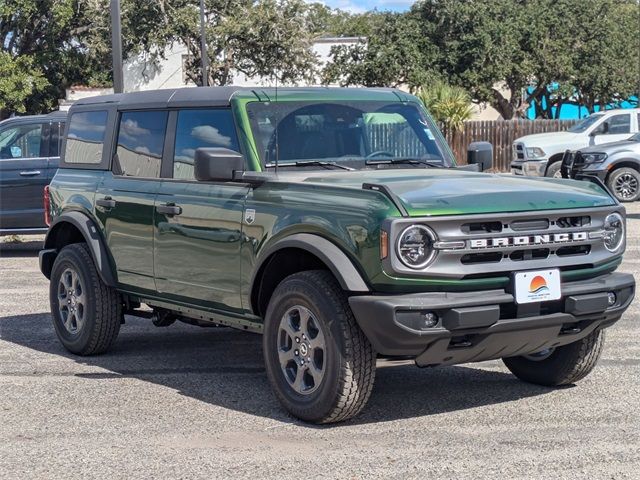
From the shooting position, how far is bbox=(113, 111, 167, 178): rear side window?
8.18 meters

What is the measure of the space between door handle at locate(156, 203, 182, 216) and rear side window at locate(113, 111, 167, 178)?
0.36 meters

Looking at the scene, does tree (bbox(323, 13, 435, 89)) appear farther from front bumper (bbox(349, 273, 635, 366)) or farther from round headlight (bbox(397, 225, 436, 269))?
round headlight (bbox(397, 225, 436, 269))

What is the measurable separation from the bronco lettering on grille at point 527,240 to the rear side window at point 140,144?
278 centimetres

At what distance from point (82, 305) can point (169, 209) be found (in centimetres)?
147

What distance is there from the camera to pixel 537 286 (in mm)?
6301

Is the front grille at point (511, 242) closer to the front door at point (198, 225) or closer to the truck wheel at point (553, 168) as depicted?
the front door at point (198, 225)

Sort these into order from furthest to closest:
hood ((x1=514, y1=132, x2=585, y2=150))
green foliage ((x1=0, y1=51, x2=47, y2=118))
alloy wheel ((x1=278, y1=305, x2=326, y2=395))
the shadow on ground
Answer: green foliage ((x1=0, y1=51, x2=47, y2=118)) → hood ((x1=514, y1=132, x2=585, y2=150)) → the shadow on ground → alloy wheel ((x1=278, y1=305, x2=326, y2=395))

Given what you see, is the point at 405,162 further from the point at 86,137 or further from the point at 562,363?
the point at 86,137

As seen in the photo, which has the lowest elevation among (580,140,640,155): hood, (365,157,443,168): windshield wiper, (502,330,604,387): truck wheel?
(502,330,604,387): truck wheel

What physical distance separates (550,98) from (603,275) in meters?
48.8

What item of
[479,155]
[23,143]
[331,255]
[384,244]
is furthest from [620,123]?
[384,244]

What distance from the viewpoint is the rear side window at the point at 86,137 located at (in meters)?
8.95

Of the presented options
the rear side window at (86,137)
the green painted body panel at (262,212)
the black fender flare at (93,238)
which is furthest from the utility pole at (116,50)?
the green painted body panel at (262,212)

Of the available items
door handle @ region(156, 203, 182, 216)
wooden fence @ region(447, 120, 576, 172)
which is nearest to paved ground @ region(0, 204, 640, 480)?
door handle @ region(156, 203, 182, 216)
